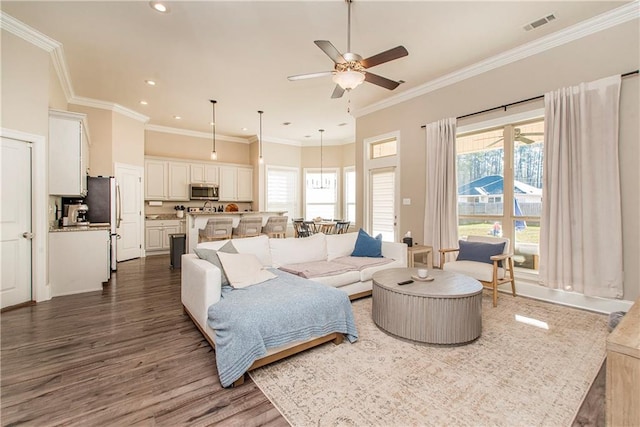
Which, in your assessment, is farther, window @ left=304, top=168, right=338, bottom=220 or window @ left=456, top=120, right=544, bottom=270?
window @ left=304, top=168, right=338, bottom=220

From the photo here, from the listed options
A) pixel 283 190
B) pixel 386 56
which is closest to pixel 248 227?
pixel 283 190

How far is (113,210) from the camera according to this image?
5.45 meters

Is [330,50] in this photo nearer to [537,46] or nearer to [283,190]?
[537,46]

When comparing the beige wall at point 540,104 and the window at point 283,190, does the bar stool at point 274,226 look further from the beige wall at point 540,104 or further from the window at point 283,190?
the beige wall at point 540,104

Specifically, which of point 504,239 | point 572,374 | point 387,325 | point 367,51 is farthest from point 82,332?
point 504,239

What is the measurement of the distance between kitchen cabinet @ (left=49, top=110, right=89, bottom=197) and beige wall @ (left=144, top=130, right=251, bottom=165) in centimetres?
360

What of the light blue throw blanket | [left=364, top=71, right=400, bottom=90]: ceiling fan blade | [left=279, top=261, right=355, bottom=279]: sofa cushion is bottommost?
the light blue throw blanket

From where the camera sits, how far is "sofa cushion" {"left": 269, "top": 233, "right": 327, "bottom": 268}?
12.3 feet

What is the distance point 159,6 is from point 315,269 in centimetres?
333

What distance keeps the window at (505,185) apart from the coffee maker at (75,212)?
20.4 ft

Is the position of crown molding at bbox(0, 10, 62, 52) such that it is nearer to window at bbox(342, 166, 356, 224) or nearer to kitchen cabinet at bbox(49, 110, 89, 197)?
kitchen cabinet at bbox(49, 110, 89, 197)

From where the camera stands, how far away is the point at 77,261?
13.7 feet

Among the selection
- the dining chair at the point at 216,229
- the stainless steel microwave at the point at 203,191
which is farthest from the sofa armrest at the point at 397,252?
the stainless steel microwave at the point at 203,191

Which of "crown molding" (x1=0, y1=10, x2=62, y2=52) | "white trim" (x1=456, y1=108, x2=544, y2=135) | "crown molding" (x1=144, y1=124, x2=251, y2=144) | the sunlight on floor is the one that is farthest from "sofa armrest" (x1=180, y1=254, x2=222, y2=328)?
"crown molding" (x1=144, y1=124, x2=251, y2=144)
